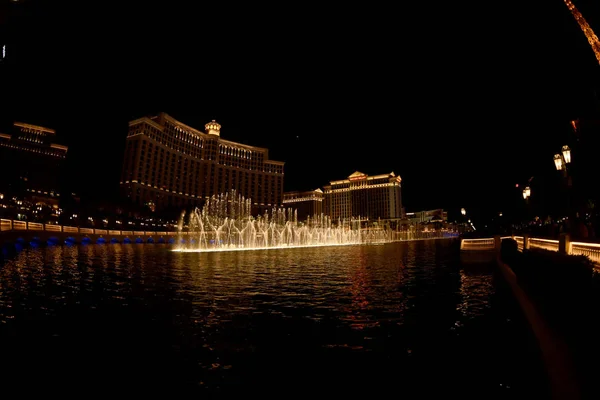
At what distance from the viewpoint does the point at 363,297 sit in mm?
11555

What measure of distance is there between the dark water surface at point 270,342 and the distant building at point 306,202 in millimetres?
170575

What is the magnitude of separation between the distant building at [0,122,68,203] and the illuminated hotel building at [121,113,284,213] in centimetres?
2725

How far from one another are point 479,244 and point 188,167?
128 m

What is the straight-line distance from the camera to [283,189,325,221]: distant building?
18412 centimetres

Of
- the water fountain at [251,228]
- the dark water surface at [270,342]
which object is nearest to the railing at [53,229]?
the water fountain at [251,228]

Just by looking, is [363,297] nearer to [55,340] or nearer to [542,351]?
[542,351]

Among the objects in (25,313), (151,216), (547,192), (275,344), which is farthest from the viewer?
(151,216)

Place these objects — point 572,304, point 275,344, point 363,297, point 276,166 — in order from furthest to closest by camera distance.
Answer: point 276,166
point 363,297
point 275,344
point 572,304

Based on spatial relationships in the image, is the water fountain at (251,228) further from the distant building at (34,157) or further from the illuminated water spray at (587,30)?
the illuminated water spray at (587,30)

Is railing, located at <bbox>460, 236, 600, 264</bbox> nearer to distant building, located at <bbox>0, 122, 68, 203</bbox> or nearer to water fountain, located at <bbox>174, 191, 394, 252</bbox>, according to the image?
water fountain, located at <bbox>174, 191, 394, 252</bbox>

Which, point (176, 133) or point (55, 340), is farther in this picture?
point (176, 133)

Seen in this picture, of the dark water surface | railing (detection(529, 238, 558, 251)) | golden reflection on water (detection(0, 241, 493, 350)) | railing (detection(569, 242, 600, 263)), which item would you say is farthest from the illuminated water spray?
the dark water surface

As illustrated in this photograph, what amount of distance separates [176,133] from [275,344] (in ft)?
451

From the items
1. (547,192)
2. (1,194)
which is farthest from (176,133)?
(547,192)
